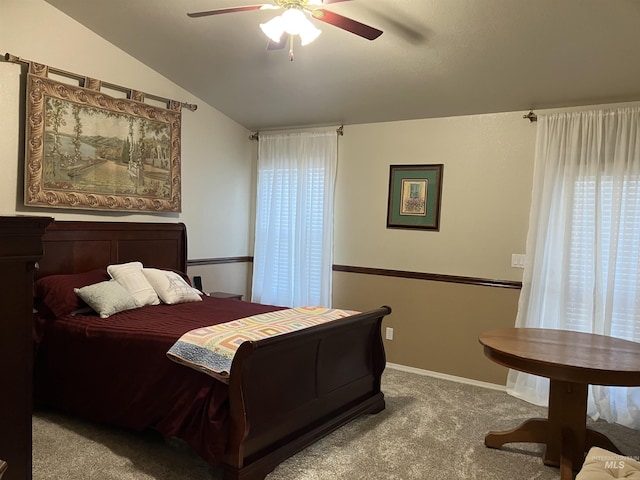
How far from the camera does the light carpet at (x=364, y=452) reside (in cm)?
266

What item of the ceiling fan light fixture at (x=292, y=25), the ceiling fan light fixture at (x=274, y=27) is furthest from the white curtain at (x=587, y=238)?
the ceiling fan light fixture at (x=274, y=27)

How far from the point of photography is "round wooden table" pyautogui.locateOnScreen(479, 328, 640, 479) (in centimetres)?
249

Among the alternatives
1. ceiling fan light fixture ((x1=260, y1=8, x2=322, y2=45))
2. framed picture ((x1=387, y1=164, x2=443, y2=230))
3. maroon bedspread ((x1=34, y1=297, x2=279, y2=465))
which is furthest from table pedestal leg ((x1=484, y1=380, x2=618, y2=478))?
ceiling fan light fixture ((x1=260, y1=8, x2=322, y2=45))

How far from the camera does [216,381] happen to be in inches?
98.1

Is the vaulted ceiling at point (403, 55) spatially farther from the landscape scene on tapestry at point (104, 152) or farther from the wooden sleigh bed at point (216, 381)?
the wooden sleigh bed at point (216, 381)

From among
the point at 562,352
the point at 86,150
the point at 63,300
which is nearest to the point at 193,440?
the point at 63,300

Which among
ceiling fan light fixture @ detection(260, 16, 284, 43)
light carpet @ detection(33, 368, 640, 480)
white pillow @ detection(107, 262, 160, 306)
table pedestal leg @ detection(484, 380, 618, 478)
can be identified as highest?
ceiling fan light fixture @ detection(260, 16, 284, 43)

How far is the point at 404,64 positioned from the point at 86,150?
8.66 feet

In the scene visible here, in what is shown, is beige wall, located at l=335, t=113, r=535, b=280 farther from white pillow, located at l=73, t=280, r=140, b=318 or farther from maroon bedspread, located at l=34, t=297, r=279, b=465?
white pillow, located at l=73, t=280, r=140, b=318

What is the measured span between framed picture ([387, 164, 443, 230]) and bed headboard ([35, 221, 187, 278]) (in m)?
2.10

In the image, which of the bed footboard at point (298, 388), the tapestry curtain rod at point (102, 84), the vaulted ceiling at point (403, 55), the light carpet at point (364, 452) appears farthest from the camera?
the tapestry curtain rod at point (102, 84)

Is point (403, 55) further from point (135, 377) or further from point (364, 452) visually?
point (135, 377)

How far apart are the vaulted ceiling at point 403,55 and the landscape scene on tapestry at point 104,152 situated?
65 centimetres

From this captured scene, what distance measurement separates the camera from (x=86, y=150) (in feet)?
13.1
